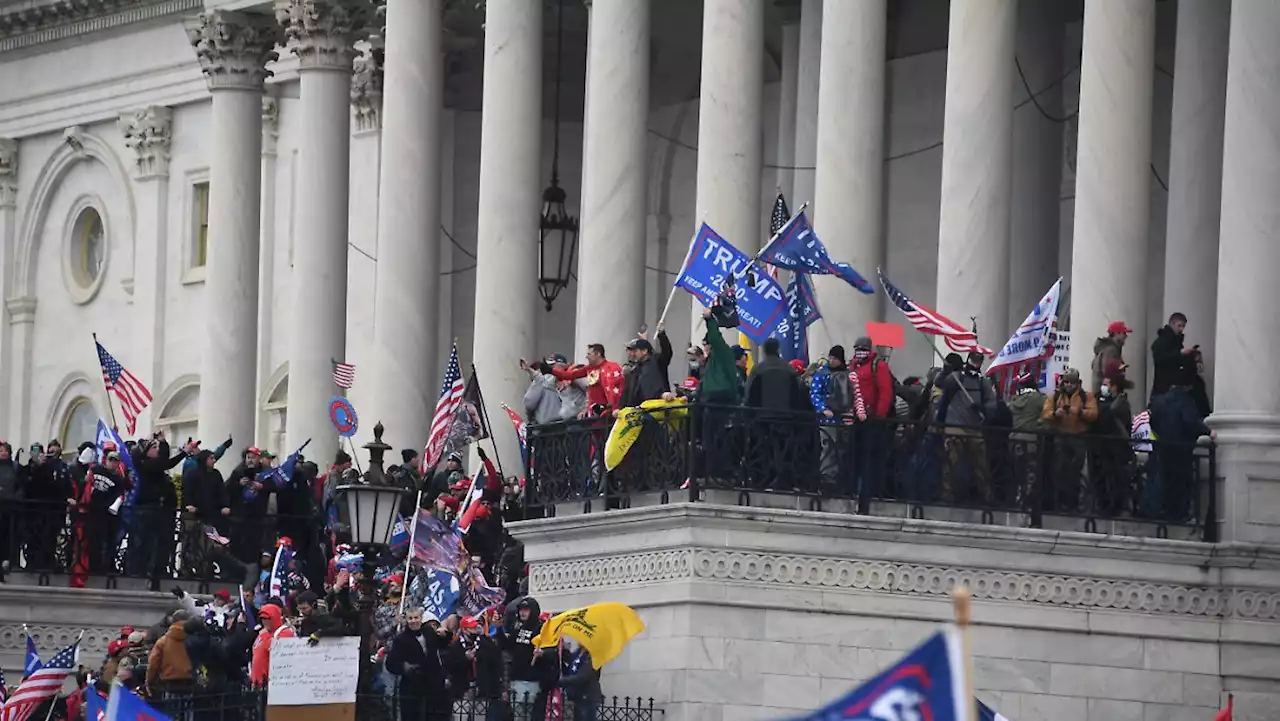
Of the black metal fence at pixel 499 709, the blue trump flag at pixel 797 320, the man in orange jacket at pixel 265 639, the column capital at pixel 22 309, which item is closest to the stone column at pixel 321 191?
the column capital at pixel 22 309

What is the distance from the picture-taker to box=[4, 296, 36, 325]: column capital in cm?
7485

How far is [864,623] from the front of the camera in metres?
37.7

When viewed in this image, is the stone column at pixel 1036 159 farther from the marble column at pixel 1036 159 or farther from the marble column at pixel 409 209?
the marble column at pixel 409 209

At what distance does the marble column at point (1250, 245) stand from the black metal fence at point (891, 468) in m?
0.67

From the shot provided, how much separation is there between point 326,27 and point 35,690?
1915cm

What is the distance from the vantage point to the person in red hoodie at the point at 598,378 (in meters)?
40.8

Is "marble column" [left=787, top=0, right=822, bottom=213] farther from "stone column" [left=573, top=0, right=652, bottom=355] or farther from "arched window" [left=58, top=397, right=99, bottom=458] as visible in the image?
"arched window" [left=58, top=397, right=99, bottom=458]

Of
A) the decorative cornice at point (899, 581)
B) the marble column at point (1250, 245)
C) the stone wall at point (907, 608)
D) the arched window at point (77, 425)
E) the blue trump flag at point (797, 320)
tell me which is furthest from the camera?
the arched window at point (77, 425)

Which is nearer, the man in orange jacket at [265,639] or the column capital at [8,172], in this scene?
the man in orange jacket at [265,639]

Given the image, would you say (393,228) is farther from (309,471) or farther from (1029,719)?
(1029,719)

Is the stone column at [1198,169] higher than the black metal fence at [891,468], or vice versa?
the stone column at [1198,169]

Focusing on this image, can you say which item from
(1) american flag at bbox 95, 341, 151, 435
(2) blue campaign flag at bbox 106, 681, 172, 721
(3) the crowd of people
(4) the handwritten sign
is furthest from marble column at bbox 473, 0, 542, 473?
(2) blue campaign flag at bbox 106, 681, 172, 721

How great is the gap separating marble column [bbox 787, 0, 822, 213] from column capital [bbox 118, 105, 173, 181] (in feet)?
65.4

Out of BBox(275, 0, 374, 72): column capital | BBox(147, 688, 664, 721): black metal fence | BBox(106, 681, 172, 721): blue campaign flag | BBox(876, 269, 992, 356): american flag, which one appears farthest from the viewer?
BBox(275, 0, 374, 72): column capital
